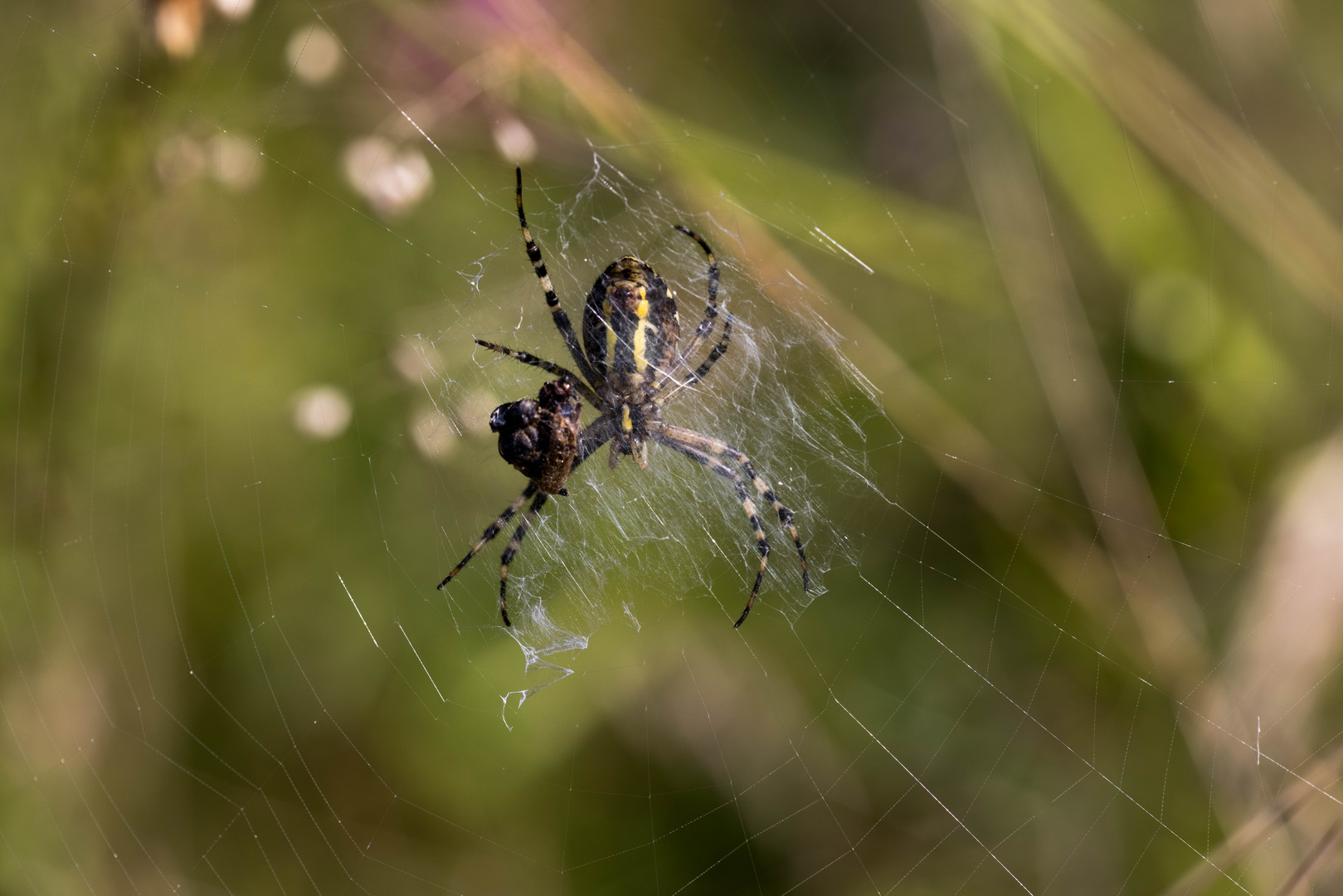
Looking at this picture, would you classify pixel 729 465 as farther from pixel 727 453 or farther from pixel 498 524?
pixel 498 524

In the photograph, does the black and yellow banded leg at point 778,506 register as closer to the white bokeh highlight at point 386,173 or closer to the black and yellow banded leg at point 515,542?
the black and yellow banded leg at point 515,542

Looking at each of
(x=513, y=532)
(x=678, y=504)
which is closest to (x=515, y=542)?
(x=513, y=532)

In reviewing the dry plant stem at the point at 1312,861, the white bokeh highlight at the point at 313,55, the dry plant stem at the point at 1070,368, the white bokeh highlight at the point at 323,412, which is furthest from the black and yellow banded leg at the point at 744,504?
the white bokeh highlight at the point at 313,55

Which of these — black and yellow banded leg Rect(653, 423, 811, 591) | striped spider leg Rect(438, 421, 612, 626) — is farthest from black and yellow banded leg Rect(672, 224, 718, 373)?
striped spider leg Rect(438, 421, 612, 626)

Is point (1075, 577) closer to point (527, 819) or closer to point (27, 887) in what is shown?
point (527, 819)

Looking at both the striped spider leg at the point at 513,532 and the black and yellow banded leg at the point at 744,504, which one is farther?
the black and yellow banded leg at the point at 744,504
